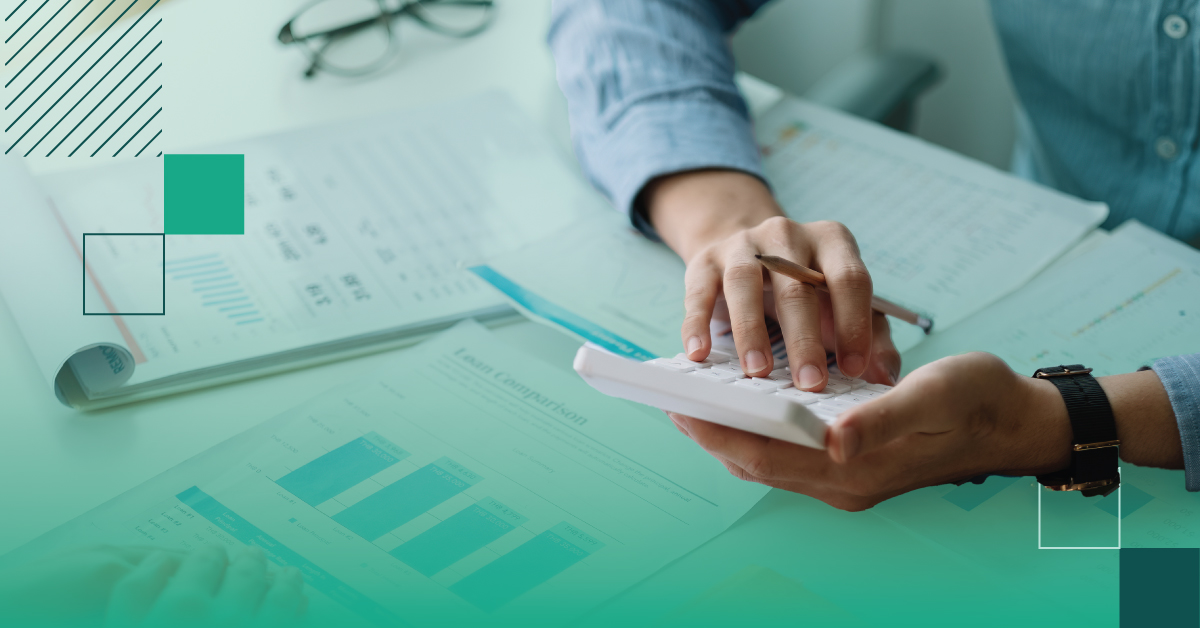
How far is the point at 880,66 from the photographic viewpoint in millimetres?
1130

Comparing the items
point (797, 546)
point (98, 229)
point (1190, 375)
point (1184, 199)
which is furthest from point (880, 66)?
point (98, 229)

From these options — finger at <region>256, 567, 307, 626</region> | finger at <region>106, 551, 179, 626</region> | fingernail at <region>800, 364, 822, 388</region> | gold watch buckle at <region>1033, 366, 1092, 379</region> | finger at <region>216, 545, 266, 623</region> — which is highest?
finger at <region>106, 551, 179, 626</region>

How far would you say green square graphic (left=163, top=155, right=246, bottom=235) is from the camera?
31.1 inches

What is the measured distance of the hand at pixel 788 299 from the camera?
59cm

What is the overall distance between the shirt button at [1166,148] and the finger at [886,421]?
58 centimetres

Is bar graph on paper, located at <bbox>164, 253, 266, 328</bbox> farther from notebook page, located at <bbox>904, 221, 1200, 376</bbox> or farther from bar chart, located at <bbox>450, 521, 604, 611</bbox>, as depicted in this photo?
notebook page, located at <bbox>904, 221, 1200, 376</bbox>

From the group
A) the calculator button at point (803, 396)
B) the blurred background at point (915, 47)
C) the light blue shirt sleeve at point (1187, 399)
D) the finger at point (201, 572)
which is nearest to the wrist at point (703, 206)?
the calculator button at point (803, 396)

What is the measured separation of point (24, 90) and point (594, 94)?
51 centimetres

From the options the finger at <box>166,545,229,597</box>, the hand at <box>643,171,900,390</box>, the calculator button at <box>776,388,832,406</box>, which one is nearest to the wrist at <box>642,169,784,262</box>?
the hand at <box>643,171,900,390</box>

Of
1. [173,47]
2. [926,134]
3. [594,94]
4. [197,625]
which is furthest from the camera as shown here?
[926,134]

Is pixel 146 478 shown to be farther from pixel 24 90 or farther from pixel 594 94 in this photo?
pixel 594 94

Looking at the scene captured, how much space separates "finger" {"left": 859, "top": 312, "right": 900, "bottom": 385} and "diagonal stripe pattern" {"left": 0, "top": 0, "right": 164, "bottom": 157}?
65cm

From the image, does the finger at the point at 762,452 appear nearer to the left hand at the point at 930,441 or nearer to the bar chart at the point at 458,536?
the left hand at the point at 930,441
